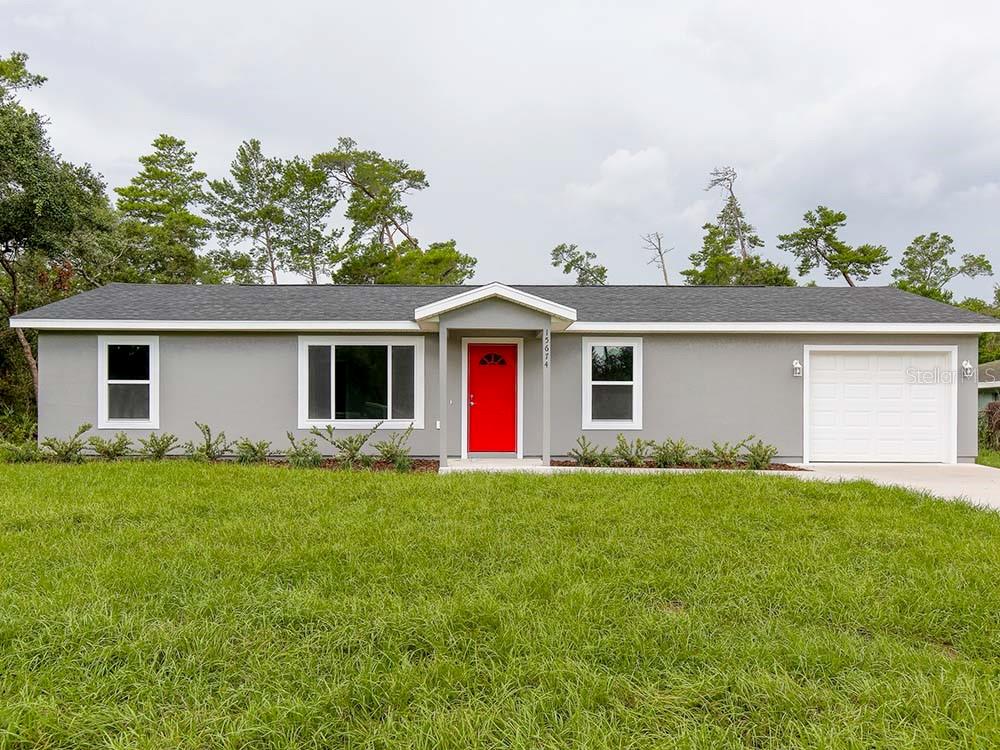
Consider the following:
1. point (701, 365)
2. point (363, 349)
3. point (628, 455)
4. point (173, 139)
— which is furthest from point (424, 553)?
point (173, 139)

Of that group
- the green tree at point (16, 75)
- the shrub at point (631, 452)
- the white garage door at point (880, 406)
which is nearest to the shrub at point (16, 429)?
the shrub at point (631, 452)

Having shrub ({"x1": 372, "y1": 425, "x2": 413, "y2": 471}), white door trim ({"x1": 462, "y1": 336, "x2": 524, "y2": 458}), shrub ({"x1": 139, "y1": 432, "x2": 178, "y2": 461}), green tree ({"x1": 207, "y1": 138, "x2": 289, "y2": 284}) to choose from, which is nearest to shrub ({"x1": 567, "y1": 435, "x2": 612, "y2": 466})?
white door trim ({"x1": 462, "y1": 336, "x2": 524, "y2": 458})

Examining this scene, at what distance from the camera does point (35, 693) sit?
2.33 m

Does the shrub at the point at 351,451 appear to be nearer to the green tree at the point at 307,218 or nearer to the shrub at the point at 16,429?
the shrub at the point at 16,429

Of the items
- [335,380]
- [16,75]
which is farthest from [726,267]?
Result: [16,75]

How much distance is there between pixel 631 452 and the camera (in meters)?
9.08

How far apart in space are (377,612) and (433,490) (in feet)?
10.4

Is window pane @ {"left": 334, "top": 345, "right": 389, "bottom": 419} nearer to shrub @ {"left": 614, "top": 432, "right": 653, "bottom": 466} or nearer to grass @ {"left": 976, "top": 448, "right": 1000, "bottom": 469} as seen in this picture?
shrub @ {"left": 614, "top": 432, "right": 653, "bottom": 466}

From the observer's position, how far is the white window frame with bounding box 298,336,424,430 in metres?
9.38

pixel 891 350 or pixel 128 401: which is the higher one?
pixel 891 350

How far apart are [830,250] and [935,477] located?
75.5ft

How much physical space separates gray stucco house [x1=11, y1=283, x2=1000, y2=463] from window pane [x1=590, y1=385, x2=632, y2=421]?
0.03 m

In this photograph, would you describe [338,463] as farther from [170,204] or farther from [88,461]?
[170,204]

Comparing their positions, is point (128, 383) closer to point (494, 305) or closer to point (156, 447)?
point (156, 447)
